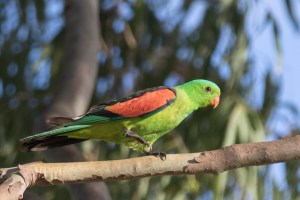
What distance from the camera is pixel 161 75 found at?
435cm

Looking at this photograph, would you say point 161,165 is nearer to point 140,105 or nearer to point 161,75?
point 140,105

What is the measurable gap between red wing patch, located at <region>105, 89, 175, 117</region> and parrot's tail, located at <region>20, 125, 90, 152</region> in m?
0.13

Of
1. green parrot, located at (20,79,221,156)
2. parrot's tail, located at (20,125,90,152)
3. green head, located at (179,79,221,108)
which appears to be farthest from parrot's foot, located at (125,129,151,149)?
green head, located at (179,79,221,108)

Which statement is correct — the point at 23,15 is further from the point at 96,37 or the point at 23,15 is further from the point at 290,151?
the point at 290,151

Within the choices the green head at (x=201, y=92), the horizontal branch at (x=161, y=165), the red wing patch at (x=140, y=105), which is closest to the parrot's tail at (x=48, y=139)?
the red wing patch at (x=140, y=105)

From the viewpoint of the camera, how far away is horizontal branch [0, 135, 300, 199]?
1.93 metres

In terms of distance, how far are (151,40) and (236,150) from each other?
255 centimetres

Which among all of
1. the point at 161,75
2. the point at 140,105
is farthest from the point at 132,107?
the point at 161,75

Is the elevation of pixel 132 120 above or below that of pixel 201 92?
below

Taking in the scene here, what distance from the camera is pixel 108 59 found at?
4449 millimetres

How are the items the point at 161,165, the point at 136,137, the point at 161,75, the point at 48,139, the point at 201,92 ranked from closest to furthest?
the point at 161,165 → the point at 48,139 → the point at 136,137 → the point at 201,92 → the point at 161,75

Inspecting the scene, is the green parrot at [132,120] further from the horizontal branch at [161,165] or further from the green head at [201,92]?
the horizontal branch at [161,165]

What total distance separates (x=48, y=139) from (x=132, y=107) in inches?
12.5

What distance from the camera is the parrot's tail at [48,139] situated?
2.18 meters
